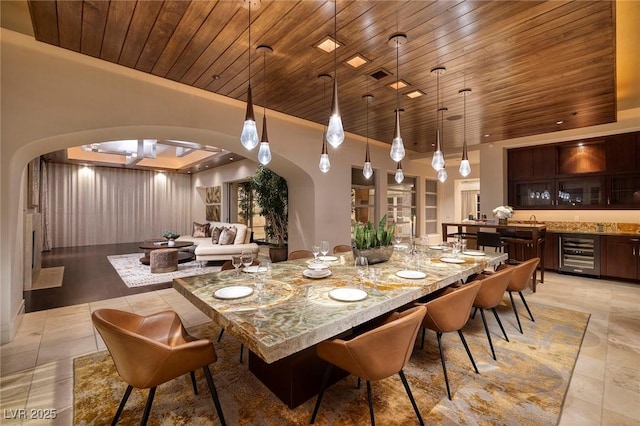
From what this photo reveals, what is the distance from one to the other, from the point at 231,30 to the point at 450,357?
3.42m

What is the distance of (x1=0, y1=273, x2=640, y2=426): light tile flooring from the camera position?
1.84m

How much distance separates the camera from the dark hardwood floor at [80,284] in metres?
3.93

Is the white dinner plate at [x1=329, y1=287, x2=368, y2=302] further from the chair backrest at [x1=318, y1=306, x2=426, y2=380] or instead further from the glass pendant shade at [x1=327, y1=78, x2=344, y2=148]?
the glass pendant shade at [x1=327, y1=78, x2=344, y2=148]

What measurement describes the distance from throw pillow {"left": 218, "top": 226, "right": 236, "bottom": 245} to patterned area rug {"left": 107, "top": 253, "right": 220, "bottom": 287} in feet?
2.18

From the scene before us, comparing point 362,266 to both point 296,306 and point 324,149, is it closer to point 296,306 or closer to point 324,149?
point 296,306

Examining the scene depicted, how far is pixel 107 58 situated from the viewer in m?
2.81

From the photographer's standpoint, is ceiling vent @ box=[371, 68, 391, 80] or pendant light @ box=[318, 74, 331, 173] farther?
pendant light @ box=[318, 74, 331, 173]

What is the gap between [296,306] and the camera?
1.60m

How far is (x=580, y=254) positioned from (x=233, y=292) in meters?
6.45

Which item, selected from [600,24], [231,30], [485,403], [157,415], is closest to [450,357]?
[485,403]

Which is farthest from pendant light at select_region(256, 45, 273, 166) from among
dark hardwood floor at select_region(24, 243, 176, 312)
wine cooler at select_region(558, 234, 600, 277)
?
wine cooler at select_region(558, 234, 600, 277)

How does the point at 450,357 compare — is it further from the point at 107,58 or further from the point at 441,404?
the point at 107,58

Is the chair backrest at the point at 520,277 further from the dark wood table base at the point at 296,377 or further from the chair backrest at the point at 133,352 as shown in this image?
the chair backrest at the point at 133,352

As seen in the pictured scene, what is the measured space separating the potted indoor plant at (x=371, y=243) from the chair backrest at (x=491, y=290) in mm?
876
